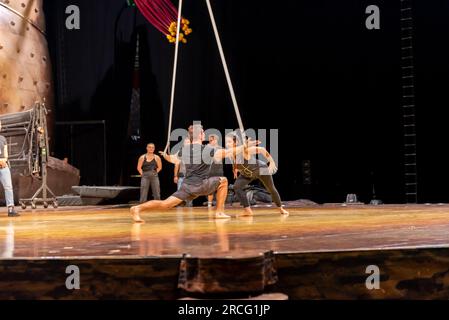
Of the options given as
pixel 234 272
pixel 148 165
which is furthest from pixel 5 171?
pixel 234 272

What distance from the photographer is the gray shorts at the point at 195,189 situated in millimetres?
6617

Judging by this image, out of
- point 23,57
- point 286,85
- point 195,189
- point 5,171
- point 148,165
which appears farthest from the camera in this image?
point 23,57

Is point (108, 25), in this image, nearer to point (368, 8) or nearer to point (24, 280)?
point (368, 8)

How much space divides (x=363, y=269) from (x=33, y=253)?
5.90ft

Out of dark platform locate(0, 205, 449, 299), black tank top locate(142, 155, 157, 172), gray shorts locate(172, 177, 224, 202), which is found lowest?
dark platform locate(0, 205, 449, 299)

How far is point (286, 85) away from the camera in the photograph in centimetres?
1189

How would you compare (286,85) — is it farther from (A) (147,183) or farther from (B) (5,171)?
(B) (5,171)

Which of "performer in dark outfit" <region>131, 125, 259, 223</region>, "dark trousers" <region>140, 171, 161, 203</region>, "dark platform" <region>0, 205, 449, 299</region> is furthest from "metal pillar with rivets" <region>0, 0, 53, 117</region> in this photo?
"dark platform" <region>0, 205, 449, 299</region>

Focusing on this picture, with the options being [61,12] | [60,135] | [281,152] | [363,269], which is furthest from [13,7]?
[363,269]

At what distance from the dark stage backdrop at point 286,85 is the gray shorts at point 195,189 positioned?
5066 millimetres

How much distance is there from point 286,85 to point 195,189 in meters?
5.69

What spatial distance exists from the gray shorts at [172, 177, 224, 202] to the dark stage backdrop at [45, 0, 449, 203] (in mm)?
5066

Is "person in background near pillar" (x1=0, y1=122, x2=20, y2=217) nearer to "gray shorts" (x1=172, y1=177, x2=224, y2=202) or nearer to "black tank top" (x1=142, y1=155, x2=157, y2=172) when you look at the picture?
"gray shorts" (x1=172, y1=177, x2=224, y2=202)

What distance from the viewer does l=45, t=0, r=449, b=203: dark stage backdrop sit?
10.6 m
